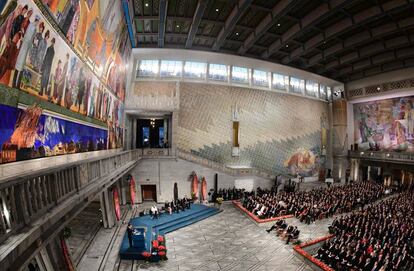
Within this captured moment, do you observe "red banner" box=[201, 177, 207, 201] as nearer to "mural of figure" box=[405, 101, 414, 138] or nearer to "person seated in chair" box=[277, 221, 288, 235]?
"person seated in chair" box=[277, 221, 288, 235]

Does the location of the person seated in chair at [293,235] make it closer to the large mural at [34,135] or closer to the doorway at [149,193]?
the large mural at [34,135]

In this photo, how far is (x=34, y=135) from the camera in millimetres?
5566

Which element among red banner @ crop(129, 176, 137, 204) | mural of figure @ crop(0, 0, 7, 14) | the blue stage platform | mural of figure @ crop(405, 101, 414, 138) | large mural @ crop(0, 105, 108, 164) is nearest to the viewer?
mural of figure @ crop(0, 0, 7, 14)

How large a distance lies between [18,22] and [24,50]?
51cm

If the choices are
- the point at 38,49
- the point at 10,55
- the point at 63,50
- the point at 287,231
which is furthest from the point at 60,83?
the point at 287,231

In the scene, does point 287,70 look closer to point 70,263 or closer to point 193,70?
point 193,70

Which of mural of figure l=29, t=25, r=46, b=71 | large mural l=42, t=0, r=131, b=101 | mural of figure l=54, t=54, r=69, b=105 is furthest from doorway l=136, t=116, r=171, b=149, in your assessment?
mural of figure l=29, t=25, r=46, b=71

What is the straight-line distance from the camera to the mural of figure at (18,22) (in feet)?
13.9

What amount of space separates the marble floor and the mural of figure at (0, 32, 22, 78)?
7.05m

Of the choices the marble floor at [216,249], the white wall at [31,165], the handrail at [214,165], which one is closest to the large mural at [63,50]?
the white wall at [31,165]

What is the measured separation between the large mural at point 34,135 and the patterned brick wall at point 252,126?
14.0m

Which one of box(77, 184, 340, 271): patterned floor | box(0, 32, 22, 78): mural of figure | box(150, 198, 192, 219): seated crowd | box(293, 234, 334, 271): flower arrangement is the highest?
→ box(0, 32, 22, 78): mural of figure

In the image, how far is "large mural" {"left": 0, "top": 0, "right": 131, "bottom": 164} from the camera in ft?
14.3

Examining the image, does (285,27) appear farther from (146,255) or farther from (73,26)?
(146,255)
